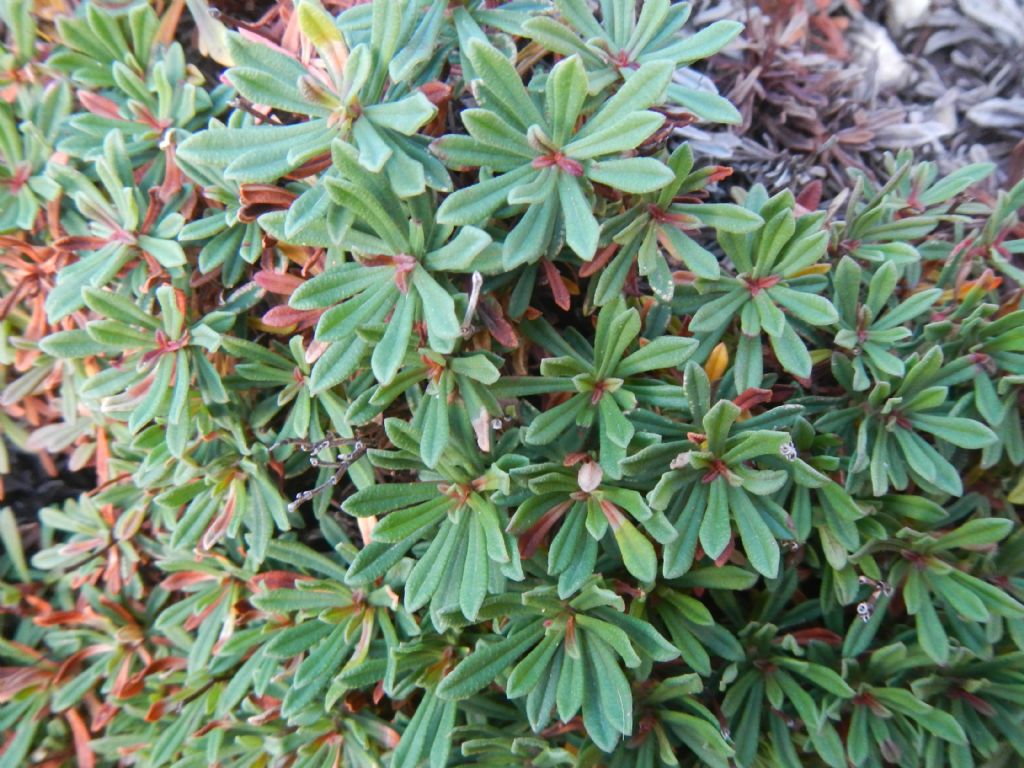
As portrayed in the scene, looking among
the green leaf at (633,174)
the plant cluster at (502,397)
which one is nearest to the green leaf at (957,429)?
the plant cluster at (502,397)

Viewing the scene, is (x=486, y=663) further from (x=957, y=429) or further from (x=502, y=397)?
(x=957, y=429)

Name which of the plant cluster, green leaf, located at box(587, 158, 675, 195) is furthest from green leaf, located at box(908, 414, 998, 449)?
green leaf, located at box(587, 158, 675, 195)

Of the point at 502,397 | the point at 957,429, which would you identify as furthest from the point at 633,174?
the point at 957,429

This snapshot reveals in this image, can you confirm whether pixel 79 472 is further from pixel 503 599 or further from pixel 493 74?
pixel 493 74

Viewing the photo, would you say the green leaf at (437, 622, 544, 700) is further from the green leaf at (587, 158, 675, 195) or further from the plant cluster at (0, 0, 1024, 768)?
the green leaf at (587, 158, 675, 195)

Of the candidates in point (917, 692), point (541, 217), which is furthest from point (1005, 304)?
point (541, 217)

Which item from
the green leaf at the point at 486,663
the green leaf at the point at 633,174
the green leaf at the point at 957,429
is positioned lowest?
the green leaf at the point at 486,663

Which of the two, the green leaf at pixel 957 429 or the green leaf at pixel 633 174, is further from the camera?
the green leaf at pixel 957 429

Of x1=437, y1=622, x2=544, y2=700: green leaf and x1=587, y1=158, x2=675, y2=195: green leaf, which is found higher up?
x1=587, y1=158, x2=675, y2=195: green leaf

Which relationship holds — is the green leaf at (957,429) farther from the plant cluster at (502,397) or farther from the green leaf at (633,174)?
the green leaf at (633,174)
